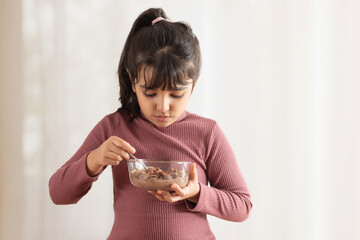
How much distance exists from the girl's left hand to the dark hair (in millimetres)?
219

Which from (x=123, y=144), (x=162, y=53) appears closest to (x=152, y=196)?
(x=123, y=144)

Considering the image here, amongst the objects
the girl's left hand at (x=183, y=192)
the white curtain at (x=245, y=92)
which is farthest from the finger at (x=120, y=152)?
the white curtain at (x=245, y=92)

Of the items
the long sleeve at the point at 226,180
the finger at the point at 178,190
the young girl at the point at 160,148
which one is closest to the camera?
the finger at the point at 178,190

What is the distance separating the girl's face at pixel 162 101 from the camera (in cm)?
126

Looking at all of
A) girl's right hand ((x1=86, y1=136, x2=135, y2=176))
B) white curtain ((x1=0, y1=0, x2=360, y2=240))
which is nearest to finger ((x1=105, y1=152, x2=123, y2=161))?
girl's right hand ((x1=86, y1=136, x2=135, y2=176))

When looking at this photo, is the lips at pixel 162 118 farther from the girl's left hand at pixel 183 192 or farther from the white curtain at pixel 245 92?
the white curtain at pixel 245 92

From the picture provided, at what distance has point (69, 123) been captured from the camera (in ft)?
6.51

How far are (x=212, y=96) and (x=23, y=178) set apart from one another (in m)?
0.80

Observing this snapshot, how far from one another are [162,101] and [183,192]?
23cm

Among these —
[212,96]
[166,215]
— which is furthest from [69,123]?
[166,215]

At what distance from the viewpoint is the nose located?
1.26 m

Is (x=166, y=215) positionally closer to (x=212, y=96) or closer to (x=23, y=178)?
(x=212, y=96)

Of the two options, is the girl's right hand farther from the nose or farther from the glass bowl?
the nose

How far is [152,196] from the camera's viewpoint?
1.36m
